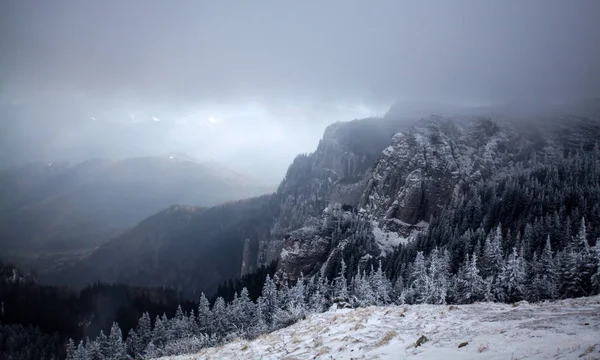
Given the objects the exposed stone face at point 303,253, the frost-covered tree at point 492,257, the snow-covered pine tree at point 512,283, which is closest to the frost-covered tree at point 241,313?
the snow-covered pine tree at point 512,283

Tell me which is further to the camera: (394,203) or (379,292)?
(394,203)

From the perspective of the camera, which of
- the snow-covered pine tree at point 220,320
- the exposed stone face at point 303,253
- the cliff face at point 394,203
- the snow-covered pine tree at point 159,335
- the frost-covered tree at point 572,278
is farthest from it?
the cliff face at point 394,203

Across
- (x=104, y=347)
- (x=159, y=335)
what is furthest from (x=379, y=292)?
(x=104, y=347)

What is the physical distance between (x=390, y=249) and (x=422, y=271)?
70237 millimetres

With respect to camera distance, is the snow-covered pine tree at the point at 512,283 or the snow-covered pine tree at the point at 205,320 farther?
the snow-covered pine tree at the point at 205,320

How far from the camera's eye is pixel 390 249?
139 m

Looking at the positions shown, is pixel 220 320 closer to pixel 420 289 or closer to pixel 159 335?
pixel 159 335

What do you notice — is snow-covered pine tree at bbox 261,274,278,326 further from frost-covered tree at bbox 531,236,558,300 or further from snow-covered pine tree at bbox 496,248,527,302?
frost-covered tree at bbox 531,236,558,300

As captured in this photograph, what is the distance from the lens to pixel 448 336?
19.2 metres

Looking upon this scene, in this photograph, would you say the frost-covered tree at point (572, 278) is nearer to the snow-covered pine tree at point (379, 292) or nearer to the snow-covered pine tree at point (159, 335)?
the snow-covered pine tree at point (379, 292)

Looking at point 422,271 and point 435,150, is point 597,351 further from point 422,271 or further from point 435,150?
point 435,150

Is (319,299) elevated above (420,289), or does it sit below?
below

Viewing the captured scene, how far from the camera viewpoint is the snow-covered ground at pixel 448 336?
14734mm

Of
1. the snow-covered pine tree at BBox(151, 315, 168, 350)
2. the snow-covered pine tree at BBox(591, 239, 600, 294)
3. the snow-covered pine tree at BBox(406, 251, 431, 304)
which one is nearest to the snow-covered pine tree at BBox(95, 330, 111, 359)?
the snow-covered pine tree at BBox(151, 315, 168, 350)
